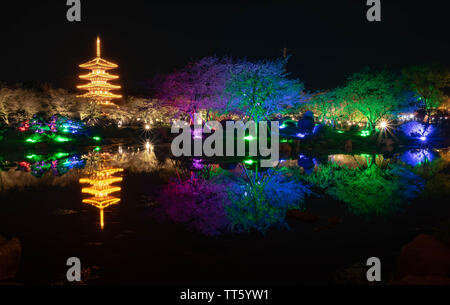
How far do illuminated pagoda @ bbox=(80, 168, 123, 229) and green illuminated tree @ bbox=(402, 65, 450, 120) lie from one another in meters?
46.8

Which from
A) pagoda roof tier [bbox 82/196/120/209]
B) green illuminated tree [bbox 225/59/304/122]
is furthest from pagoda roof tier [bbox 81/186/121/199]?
green illuminated tree [bbox 225/59/304/122]

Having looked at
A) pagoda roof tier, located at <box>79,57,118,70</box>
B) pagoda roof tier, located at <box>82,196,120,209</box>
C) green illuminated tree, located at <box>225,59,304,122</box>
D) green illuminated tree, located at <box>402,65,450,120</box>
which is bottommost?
pagoda roof tier, located at <box>82,196,120,209</box>

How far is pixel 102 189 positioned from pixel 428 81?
167 feet

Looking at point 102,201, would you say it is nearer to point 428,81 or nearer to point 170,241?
point 170,241

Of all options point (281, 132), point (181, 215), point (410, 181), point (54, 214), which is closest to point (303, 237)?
point (181, 215)

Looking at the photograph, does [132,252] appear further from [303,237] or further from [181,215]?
[303,237]

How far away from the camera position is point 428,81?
47969mm

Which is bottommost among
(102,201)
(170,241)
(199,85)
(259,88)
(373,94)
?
(170,241)

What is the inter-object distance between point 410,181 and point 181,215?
12804 millimetres

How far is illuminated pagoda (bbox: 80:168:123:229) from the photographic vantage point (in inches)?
484

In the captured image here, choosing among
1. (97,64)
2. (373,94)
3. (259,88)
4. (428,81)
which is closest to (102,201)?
(259,88)

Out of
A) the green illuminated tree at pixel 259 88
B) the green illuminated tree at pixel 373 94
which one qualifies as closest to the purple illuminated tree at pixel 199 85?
the green illuminated tree at pixel 259 88

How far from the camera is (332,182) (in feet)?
54.5

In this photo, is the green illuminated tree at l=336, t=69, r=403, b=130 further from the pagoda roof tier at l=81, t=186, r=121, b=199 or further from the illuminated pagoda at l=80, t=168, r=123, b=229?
the pagoda roof tier at l=81, t=186, r=121, b=199
